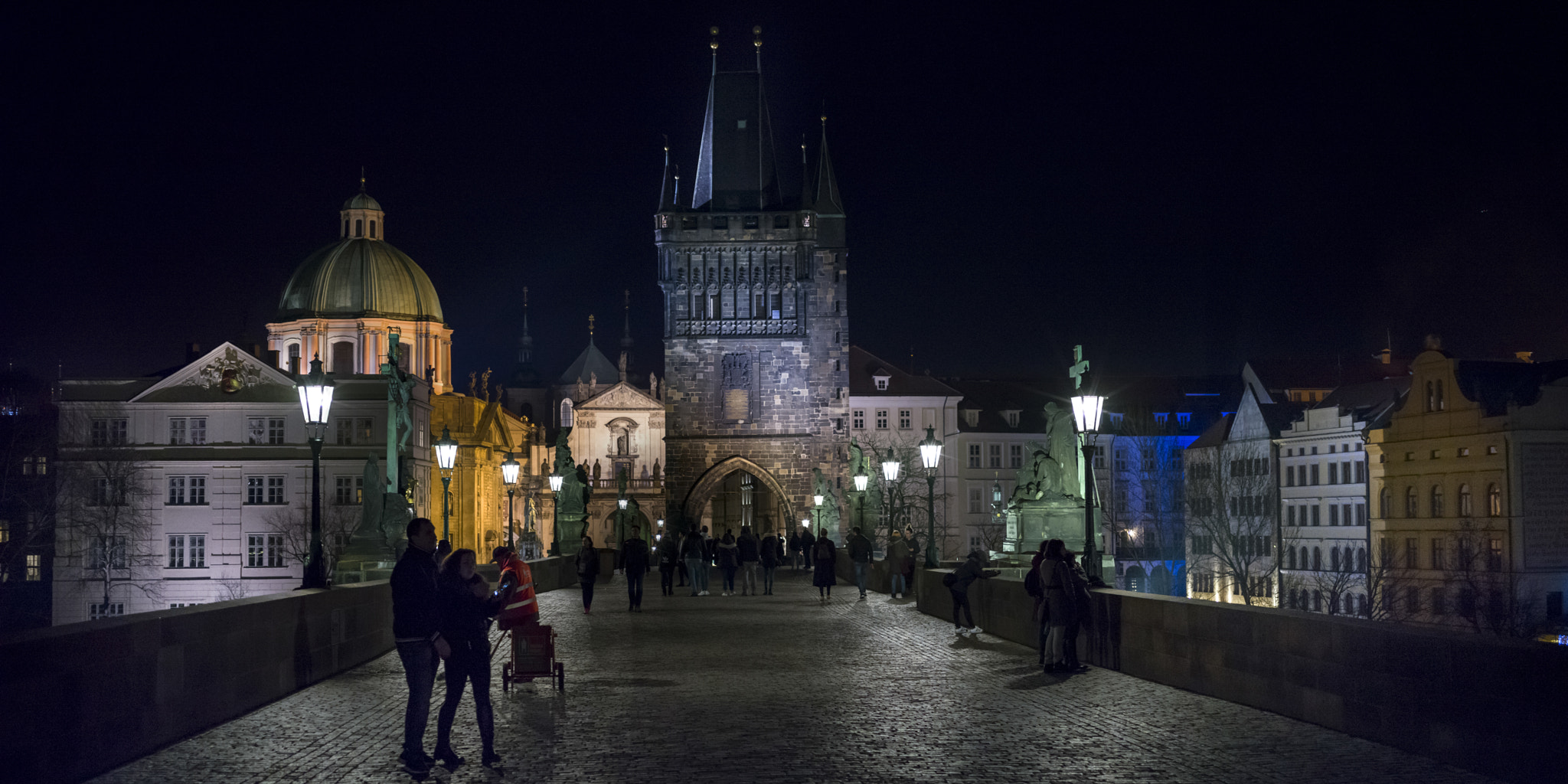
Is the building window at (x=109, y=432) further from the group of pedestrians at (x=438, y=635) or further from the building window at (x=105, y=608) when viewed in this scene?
the group of pedestrians at (x=438, y=635)

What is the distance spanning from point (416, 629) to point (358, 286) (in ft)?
289

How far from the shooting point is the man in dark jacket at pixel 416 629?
9.87 m

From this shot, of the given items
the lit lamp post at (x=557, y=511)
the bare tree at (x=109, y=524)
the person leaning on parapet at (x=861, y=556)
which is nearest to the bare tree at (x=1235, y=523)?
the lit lamp post at (x=557, y=511)

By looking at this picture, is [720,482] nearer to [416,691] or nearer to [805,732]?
[805,732]

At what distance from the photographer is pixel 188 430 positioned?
78.8m

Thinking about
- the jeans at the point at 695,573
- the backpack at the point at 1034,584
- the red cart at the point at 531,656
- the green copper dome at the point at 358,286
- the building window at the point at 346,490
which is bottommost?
the jeans at the point at 695,573

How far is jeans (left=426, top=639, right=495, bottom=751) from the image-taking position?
405 inches

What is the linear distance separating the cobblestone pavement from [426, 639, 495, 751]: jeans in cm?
27

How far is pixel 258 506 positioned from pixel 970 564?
62826 millimetres

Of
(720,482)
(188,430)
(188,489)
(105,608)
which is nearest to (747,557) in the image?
(720,482)

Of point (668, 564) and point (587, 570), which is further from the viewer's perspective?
point (668, 564)

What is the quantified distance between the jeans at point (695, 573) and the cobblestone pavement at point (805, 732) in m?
15.8

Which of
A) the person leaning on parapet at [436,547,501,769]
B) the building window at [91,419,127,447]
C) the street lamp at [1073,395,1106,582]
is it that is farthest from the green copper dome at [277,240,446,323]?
the person leaning on parapet at [436,547,501,769]

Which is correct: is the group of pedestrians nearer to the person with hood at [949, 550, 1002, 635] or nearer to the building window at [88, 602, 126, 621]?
the person with hood at [949, 550, 1002, 635]
